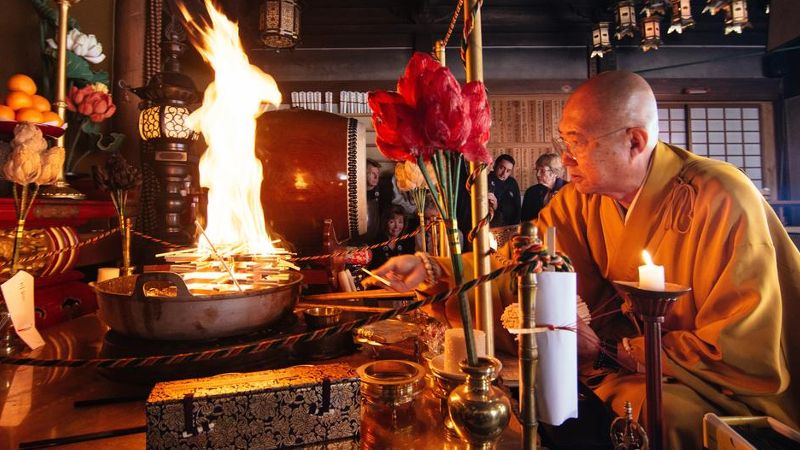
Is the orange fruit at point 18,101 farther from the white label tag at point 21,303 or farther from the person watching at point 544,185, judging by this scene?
the person watching at point 544,185

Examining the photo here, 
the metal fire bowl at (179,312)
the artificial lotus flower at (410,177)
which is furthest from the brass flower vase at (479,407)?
the artificial lotus flower at (410,177)

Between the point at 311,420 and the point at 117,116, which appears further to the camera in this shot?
the point at 117,116

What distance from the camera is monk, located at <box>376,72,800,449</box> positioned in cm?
159

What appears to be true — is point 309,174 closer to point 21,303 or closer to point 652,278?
point 21,303

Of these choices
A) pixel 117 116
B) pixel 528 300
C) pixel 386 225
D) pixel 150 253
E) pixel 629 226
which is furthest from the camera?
pixel 386 225

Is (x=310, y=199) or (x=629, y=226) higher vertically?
(x=310, y=199)

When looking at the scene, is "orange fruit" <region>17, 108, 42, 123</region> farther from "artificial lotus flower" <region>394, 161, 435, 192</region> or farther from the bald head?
the bald head

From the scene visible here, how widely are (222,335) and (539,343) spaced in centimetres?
116

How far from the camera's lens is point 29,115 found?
8.19 feet

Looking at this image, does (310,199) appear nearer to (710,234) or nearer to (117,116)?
(117,116)

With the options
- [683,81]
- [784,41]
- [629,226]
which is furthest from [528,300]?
[683,81]

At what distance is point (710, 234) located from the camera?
71.2 inches

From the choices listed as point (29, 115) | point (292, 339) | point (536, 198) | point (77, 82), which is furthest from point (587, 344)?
point (536, 198)

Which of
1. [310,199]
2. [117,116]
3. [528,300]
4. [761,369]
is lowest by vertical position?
[761,369]
